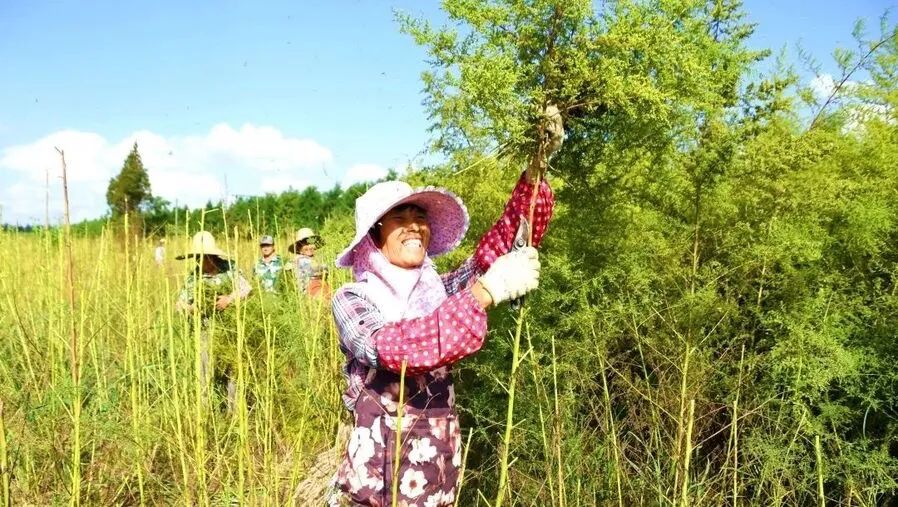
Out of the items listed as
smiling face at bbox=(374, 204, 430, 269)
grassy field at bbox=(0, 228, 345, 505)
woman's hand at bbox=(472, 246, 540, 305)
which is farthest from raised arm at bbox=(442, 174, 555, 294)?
grassy field at bbox=(0, 228, 345, 505)

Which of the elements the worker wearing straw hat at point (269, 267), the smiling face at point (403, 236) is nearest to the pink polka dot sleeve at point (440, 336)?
the smiling face at point (403, 236)

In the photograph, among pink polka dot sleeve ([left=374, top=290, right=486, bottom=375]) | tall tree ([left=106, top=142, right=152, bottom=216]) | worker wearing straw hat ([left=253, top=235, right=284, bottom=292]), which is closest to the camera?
pink polka dot sleeve ([left=374, top=290, right=486, bottom=375])

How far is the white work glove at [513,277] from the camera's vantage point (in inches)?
57.1

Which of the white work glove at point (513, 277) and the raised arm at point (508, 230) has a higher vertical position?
the raised arm at point (508, 230)

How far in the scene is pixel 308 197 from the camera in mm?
17641

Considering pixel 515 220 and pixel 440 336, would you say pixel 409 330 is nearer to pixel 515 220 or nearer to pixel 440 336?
pixel 440 336

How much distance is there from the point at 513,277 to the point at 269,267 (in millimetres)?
4094

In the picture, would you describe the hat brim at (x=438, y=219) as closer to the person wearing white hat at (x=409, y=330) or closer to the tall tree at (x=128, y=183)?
the person wearing white hat at (x=409, y=330)

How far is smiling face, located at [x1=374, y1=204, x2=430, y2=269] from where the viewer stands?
1.77 meters

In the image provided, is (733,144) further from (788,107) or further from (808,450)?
(808,450)

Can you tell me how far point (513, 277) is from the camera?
4.76 feet

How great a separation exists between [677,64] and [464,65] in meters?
0.51

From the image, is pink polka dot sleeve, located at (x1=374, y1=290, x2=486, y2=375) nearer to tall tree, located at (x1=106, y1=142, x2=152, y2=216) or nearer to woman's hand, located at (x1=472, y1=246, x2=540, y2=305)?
woman's hand, located at (x1=472, y1=246, x2=540, y2=305)

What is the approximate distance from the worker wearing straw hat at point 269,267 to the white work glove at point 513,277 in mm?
3011
